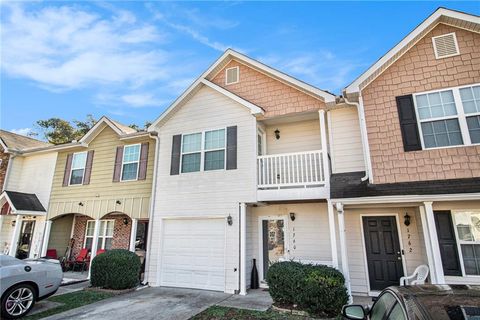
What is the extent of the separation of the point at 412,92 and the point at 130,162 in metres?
11.8

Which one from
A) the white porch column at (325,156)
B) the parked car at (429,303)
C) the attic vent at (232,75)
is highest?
the attic vent at (232,75)

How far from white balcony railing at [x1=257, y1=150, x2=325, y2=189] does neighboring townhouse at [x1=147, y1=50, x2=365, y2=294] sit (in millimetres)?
34

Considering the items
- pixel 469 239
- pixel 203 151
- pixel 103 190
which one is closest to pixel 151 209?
pixel 203 151

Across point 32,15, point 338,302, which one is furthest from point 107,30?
point 338,302

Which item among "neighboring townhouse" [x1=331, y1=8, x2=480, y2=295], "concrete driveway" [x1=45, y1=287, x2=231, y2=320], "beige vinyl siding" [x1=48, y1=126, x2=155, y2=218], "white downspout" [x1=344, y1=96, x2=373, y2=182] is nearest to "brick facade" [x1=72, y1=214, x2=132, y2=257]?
"beige vinyl siding" [x1=48, y1=126, x2=155, y2=218]

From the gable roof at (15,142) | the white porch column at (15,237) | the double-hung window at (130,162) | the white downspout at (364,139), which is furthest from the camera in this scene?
the gable roof at (15,142)

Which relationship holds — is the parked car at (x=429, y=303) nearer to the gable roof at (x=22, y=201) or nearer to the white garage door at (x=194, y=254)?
the white garage door at (x=194, y=254)

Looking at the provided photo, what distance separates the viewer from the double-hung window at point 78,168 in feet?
45.5

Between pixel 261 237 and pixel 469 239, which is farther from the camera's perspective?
pixel 261 237

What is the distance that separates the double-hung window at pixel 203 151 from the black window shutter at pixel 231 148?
10.2 inches

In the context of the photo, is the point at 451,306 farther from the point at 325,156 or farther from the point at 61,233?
the point at 61,233

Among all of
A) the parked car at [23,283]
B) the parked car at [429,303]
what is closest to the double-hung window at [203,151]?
the parked car at [23,283]

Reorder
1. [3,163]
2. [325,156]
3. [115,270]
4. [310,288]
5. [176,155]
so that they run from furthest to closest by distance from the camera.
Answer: [3,163]
[176,155]
[115,270]
[325,156]
[310,288]

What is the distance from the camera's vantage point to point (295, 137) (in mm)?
10570
